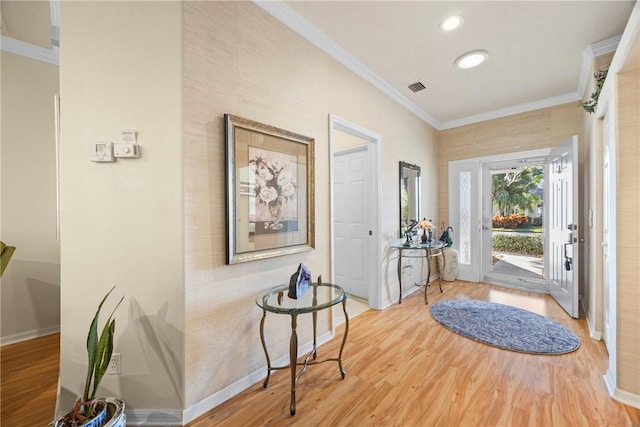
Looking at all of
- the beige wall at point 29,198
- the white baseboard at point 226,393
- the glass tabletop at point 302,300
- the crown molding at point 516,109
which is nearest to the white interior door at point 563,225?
the crown molding at point 516,109

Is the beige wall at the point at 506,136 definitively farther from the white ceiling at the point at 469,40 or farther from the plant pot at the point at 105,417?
the plant pot at the point at 105,417

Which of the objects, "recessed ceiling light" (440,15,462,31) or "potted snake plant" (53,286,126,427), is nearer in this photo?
"potted snake plant" (53,286,126,427)

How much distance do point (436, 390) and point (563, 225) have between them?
9.32 feet

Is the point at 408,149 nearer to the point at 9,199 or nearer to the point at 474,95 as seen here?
the point at 474,95

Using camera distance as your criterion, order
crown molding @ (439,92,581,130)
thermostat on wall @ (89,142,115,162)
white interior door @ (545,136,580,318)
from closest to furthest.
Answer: thermostat on wall @ (89,142,115,162) → white interior door @ (545,136,580,318) → crown molding @ (439,92,581,130)

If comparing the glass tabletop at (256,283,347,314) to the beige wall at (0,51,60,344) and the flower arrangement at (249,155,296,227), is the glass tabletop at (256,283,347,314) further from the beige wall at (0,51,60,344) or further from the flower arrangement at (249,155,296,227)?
the beige wall at (0,51,60,344)

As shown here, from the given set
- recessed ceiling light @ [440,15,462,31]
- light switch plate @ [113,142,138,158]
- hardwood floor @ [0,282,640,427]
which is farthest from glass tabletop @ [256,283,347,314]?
recessed ceiling light @ [440,15,462,31]

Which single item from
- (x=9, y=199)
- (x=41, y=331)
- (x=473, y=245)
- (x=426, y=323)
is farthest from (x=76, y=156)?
(x=473, y=245)

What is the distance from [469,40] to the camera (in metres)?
2.43

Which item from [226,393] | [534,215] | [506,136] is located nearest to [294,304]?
[226,393]

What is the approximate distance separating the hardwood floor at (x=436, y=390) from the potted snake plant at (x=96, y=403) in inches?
17.6

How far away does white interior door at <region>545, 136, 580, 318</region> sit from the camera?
2.94m

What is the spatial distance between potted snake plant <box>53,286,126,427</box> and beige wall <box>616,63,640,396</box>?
298 cm

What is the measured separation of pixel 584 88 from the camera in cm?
318
